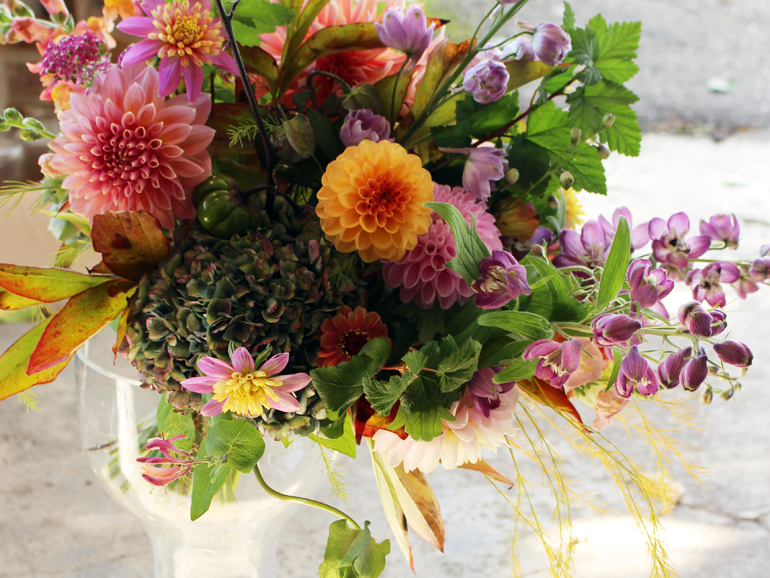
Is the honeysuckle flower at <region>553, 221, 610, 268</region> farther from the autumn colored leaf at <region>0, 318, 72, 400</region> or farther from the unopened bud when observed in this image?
the autumn colored leaf at <region>0, 318, 72, 400</region>

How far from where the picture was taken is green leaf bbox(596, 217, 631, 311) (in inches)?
10.4

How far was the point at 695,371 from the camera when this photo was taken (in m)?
0.25

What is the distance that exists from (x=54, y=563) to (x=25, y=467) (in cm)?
14

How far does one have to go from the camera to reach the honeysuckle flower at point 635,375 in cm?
26

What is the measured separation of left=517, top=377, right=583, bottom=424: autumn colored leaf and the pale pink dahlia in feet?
0.64

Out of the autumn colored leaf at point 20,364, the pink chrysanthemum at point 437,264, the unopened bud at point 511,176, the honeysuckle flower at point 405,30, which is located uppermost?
the honeysuckle flower at point 405,30

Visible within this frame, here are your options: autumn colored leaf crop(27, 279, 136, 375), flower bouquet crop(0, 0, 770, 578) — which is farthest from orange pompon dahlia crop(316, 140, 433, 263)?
autumn colored leaf crop(27, 279, 136, 375)

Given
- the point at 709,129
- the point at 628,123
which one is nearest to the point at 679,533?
the point at 628,123

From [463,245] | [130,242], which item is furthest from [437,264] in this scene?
[130,242]

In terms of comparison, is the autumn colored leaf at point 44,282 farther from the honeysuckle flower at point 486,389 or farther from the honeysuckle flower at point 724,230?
the honeysuckle flower at point 724,230

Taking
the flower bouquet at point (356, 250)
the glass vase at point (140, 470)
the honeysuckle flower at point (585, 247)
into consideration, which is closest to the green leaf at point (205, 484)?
the flower bouquet at point (356, 250)

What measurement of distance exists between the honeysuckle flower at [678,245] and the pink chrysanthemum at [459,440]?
0.11 metres

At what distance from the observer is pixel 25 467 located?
2.25ft

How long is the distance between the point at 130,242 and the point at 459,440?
7.2 inches
